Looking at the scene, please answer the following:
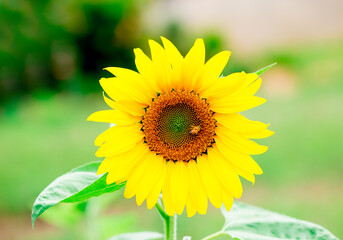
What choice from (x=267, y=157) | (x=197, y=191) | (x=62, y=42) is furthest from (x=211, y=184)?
(x=62, y=42)

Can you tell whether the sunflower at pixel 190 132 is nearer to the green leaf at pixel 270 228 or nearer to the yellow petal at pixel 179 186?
the yellow petal at pixel 179 186

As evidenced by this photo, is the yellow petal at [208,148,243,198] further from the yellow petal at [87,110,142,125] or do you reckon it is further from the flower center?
the yellow petal at [87,110,142,125]

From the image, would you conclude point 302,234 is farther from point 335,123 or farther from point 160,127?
point 335,123

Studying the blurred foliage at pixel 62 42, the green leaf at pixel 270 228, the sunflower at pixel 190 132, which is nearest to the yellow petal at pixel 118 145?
the sunflower at pixel 190 132

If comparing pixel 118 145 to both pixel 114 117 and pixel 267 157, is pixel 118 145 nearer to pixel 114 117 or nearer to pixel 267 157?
pixel 114 117

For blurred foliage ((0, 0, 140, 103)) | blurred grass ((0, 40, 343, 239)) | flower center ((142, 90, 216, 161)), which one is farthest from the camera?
blurred foliage ((0, 0, 140, 103))

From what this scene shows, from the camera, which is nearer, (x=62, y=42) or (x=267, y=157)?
(x=267, y=157)

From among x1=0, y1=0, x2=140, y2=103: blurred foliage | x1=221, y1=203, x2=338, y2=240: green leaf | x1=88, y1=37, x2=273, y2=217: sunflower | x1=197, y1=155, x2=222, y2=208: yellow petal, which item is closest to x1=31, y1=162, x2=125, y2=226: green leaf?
x1=88, y1=37, x2=273, y2=217: sunflower
